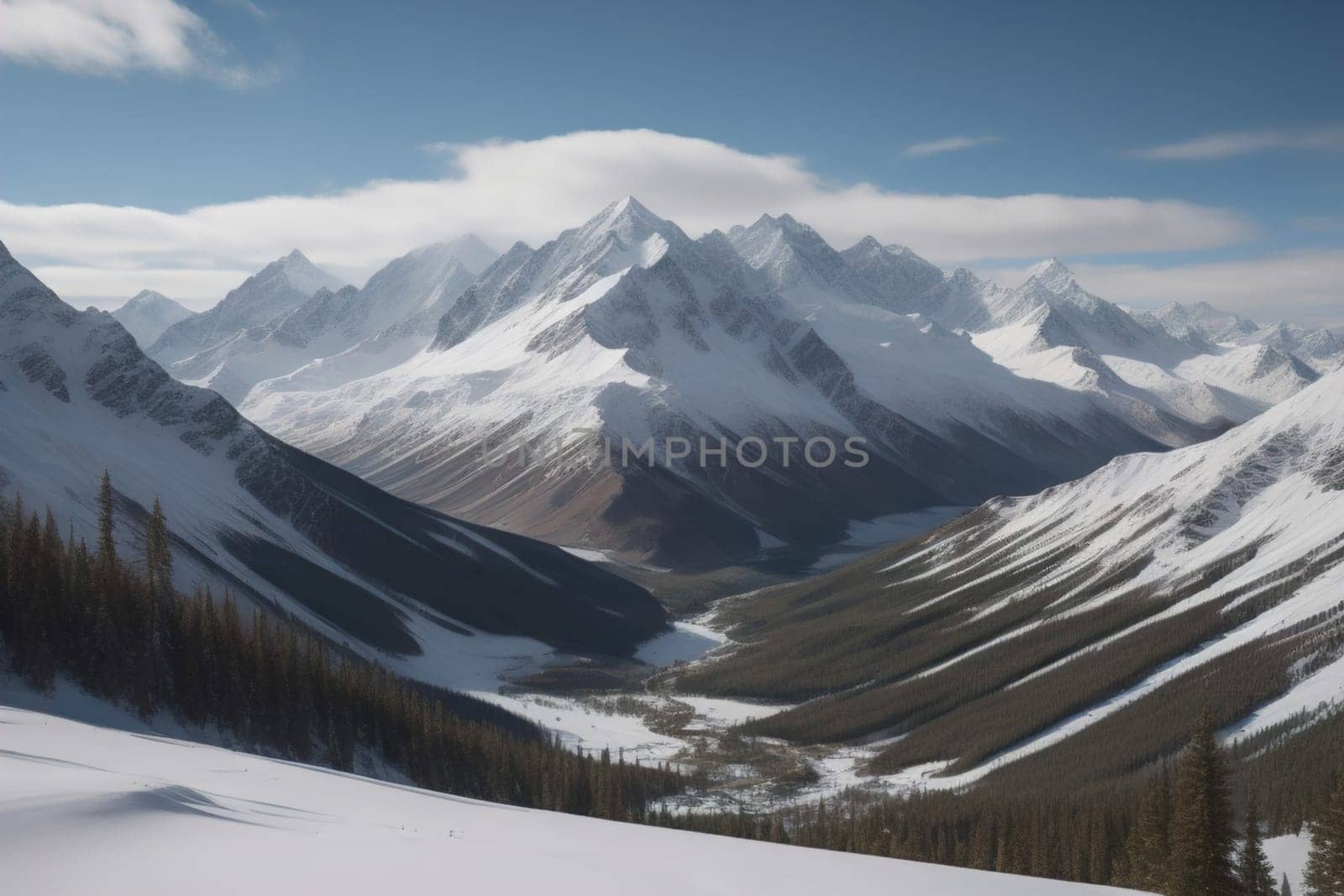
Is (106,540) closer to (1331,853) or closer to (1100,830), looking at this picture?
(1100,830)

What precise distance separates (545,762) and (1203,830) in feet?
221

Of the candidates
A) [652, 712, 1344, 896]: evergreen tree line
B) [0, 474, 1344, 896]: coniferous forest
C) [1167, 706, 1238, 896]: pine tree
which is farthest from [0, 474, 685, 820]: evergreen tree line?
[1167, 706, 1238, 896]: pine tree

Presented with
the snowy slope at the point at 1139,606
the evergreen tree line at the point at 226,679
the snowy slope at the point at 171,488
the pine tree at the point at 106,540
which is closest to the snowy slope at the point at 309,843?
the evergreen tree line at the point at 226,679

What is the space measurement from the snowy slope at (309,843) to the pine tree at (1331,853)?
57.5ft

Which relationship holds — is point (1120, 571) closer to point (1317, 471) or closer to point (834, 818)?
point (1317, 471)

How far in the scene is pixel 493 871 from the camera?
87.1 ft

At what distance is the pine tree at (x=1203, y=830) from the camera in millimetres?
47656

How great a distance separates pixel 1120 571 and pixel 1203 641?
3621 cm

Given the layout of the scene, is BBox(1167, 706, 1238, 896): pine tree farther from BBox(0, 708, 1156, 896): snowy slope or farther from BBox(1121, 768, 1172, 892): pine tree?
BBox(0, 708, 1156, 896): snowy slope

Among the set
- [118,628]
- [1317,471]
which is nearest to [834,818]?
[118,628]

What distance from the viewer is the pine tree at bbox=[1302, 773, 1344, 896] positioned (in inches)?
1939

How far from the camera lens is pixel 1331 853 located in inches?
2008

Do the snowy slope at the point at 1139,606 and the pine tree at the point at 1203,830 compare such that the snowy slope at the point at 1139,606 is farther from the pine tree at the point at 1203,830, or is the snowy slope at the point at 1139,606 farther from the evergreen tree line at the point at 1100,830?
the pine tree at the point at 1203,830

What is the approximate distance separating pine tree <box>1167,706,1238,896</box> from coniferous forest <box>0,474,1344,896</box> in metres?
0.08
